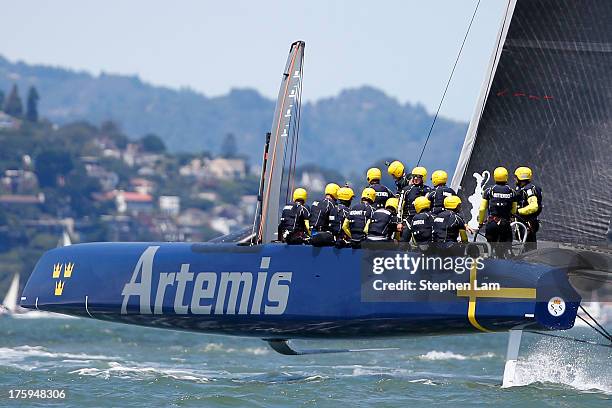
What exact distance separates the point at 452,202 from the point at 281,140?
2.27 meters

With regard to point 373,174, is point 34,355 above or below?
below

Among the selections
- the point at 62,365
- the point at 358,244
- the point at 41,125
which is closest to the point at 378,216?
the point at 358,244

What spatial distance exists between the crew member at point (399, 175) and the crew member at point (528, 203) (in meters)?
1.35

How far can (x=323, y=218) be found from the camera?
1430 centimetres

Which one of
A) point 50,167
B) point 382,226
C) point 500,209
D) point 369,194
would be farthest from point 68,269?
point 50,167

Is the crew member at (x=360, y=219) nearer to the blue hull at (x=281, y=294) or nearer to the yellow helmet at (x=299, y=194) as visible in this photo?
the blue hull at (x=281, y=294)

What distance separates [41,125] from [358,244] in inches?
5289

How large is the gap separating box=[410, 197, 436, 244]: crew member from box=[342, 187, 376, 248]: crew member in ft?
1.62

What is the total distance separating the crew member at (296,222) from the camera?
14492mm

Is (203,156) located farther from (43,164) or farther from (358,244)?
(358,244)

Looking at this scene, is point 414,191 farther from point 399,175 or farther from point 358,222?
point 358,222

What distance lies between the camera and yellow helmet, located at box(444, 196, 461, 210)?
541 inches

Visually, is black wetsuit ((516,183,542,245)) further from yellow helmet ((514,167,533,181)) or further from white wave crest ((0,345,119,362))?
white wave crest ((0,345,119,362))

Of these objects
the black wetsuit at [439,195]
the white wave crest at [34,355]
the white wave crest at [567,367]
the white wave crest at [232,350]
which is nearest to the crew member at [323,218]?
the black wetsuit at [439,195]
